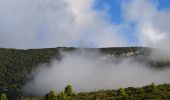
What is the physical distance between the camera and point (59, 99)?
11644 centimetres

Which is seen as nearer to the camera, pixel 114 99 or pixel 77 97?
pixel 114 99

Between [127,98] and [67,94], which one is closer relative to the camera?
[127,98]

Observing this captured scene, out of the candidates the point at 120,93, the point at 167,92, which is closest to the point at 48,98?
the point at 120,93

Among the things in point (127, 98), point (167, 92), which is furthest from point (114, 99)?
point (167, 92)

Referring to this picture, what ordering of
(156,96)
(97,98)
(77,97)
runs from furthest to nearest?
(77,97), (97,98), (156,96)

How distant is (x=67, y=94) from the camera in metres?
128

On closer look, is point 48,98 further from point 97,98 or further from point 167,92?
point 167,92

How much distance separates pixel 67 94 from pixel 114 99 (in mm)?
21555

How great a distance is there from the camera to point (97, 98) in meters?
113

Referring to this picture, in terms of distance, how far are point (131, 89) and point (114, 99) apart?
562 inches

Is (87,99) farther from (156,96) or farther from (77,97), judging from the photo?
(156,96)

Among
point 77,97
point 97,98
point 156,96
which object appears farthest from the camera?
point 77,97

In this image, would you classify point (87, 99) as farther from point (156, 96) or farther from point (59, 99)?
point (156, 96)

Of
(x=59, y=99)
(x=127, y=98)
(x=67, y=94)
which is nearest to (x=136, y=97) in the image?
(x=127, y=98)
